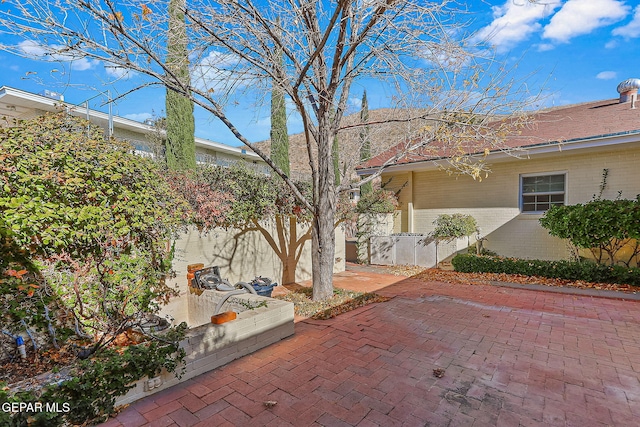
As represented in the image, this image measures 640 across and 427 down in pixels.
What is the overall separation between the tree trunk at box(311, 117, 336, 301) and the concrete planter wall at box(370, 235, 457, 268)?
4774 millimetres

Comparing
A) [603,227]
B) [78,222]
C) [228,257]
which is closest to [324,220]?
[228,257]

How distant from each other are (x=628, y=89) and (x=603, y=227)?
18.7 feet

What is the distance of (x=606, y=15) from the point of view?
459 cm

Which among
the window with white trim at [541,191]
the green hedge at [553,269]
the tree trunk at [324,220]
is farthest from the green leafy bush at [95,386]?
the window with white trim at [541,191]

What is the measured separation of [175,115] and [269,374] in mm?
10734

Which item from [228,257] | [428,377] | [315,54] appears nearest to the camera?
[428,377]

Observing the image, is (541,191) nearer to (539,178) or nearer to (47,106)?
(539,178)

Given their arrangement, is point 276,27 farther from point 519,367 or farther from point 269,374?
point 519,367

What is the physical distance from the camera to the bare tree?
4.05 m

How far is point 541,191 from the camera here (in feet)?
28.6

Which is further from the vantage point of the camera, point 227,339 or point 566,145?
point 566,145

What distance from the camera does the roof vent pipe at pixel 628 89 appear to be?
9008mm

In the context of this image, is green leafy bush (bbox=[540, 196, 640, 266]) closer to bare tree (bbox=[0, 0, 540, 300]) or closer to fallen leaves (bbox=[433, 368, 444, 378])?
bare tree (bbox=[0, 0, 540, 300])

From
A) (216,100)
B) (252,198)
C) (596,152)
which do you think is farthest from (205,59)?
(596,152)
